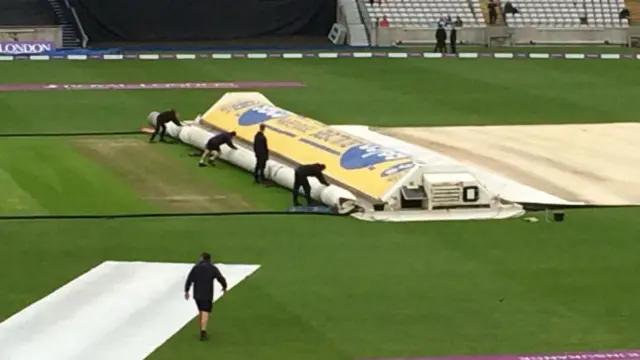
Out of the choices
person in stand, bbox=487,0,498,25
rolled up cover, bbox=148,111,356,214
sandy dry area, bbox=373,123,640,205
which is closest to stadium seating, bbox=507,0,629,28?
person in stand, bbox=487,0,498,25

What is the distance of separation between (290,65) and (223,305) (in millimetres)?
39053

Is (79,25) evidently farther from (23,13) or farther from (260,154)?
(260,154)

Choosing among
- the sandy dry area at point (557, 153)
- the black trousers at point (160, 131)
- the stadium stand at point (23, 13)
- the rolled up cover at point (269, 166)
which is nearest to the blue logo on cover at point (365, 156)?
the rolled up cover at point (269, 166)

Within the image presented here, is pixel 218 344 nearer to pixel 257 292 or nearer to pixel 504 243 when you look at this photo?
pixel 257 292

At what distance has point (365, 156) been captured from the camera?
96.2 ft

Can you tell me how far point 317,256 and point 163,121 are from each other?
14.1 metres

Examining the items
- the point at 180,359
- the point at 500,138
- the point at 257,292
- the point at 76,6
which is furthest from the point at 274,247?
the point at 76,6

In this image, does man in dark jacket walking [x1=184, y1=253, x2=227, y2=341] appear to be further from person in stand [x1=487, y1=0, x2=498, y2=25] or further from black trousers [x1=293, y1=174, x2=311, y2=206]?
person in stand [x1=487, y1=0, x2=498, y2=25]

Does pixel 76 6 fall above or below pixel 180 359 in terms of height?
below

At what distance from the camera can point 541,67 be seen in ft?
192

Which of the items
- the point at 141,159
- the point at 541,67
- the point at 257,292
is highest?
the point at 257,292

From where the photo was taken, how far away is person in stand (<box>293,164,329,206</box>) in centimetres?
2778

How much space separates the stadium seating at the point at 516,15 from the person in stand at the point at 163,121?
115 feet

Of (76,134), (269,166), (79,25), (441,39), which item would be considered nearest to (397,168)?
(269,166)
